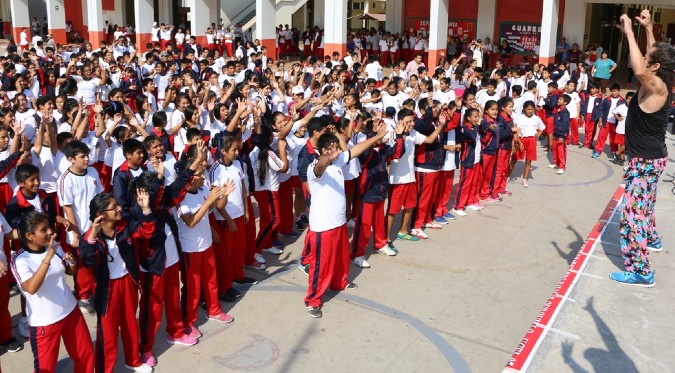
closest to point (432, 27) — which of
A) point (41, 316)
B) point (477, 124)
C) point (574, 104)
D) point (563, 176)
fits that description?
point (574, 104)

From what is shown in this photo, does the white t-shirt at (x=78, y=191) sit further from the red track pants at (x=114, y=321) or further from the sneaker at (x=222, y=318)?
the sneaker at (x=222, y=318)

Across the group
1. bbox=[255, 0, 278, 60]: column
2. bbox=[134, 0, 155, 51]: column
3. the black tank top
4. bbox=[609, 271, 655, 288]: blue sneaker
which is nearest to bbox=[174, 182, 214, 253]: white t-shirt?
bbox=[609, 271, 655, 288]: blue sneaker

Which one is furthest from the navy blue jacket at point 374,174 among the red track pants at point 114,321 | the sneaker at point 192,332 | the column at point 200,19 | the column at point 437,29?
the column at point 200,19

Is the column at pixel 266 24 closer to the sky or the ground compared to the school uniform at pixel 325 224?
closer to the sky

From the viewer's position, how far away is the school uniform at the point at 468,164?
27.3 feet

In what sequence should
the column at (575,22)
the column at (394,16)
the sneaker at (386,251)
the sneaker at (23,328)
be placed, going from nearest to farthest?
1. the sneaker at (23,328)
2. the sneaker at (386,251)
3. the column at (575,22)
4. the column at (394,16)

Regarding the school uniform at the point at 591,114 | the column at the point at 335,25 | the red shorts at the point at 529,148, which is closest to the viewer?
the red shorts at the point at 529,148

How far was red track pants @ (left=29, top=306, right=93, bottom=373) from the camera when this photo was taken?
4.04m

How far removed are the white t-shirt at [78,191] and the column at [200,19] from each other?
692 inches

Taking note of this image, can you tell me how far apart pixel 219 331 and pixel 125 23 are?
28.4 m

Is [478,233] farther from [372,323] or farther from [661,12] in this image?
[661,12]

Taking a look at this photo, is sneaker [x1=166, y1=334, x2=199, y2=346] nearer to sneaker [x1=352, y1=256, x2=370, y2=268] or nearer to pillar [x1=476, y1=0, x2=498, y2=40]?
sneaker [x1=352, y1=256, x2=370, y2=268]

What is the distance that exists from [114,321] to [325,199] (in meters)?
1.96

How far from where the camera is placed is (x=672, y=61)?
4555 millimetres
